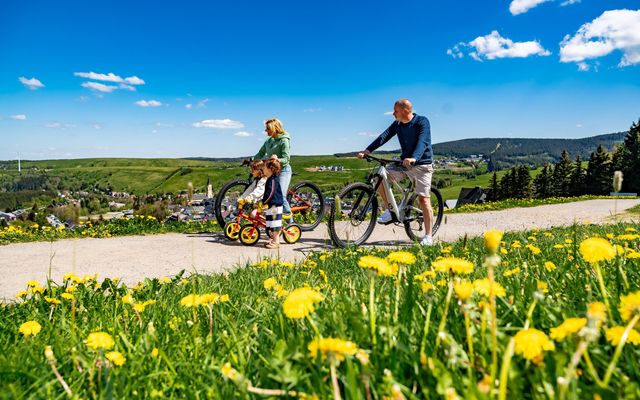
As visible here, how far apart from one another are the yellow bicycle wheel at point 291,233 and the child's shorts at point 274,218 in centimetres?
56

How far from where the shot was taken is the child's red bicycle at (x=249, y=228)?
8.45 meters

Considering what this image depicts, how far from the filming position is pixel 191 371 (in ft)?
4.80

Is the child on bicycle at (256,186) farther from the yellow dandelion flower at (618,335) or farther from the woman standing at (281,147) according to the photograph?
the yellow dandelion flower at (618,335)

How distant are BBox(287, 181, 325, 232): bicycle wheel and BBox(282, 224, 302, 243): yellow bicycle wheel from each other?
137 cm

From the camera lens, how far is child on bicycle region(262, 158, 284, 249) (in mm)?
8234

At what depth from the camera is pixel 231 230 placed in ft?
29.5

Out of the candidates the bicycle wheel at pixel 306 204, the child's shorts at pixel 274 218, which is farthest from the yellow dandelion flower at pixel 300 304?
the bicycle wheel at pixel 306 204

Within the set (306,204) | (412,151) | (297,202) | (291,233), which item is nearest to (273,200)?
(291,233)

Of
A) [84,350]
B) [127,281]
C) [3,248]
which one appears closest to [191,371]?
[84,350]

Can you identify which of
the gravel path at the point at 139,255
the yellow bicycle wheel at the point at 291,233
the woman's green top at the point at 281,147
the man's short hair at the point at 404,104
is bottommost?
the gravel path at the point at 139,255

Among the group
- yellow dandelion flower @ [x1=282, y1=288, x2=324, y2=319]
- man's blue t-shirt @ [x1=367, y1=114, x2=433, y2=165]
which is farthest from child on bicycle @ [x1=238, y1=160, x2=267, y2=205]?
yellow dandelion flower @ [x1=282, y1=288, x2=324, y2=319]

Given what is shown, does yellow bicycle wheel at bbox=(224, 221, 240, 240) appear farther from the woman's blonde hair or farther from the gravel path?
the woman's blonde hair

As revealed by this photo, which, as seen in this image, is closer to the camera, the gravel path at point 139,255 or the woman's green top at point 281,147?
the gravel path at point 139,255

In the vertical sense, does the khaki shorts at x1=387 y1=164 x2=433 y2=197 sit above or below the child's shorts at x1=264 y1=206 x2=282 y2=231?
above
